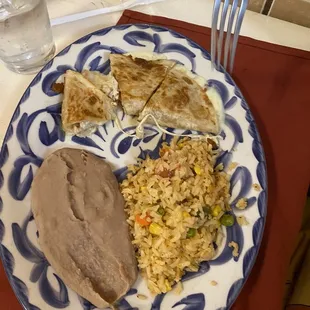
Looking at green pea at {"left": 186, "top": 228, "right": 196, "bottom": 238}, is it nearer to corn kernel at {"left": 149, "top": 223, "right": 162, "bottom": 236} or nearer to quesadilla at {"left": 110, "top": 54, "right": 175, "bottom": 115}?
corn kernel at {"left": 149, "top": 223, "right": 162, "bottom": 236}

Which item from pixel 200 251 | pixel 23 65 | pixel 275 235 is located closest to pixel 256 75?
pixel 275 235

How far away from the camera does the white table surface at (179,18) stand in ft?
5.84

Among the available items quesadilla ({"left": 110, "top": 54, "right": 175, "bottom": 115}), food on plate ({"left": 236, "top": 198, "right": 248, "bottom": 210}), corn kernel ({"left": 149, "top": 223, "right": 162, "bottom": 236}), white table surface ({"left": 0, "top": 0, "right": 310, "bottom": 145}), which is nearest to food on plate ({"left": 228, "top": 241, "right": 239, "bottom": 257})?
food on plate ({"left": 236, "top": 198, "right": 248, "bottom": 210})

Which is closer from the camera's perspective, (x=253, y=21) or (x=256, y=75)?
(x=256, y=75)

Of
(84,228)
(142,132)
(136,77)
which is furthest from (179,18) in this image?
(84,228)

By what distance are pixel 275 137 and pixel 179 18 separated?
636mm

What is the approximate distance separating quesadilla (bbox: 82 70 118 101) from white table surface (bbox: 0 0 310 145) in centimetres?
25

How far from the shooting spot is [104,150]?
5.34 feet

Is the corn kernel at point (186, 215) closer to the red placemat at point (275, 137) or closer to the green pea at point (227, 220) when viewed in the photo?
the green pea at point (227, 220)

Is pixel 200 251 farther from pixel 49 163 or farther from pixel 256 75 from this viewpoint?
pixel 256 75

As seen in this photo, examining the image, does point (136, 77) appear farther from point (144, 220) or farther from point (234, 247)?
point (234, 247)

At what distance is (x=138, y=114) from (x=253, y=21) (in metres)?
0.62

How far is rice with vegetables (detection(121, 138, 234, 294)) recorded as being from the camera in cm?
139

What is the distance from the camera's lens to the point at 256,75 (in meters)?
1.74
